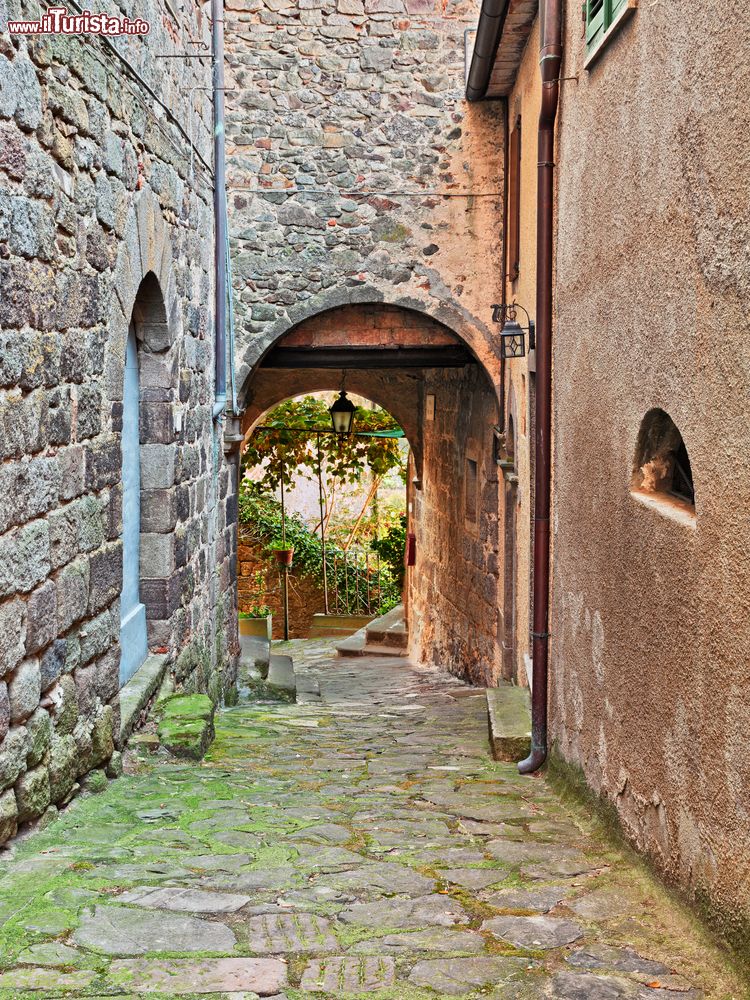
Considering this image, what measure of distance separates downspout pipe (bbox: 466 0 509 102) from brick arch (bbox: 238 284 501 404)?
→ 1555 mm

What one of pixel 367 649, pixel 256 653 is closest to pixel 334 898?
pixel 256 653

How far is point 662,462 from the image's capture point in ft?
12.1

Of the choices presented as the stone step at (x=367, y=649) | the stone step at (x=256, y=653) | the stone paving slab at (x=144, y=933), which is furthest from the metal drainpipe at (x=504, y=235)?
the stone step at (x=367, y=649)

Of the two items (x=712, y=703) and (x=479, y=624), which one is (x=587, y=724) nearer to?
(x=712, y=703)

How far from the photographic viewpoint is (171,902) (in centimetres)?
323

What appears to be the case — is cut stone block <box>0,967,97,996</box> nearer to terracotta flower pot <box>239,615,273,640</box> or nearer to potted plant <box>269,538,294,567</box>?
terracotta flower pot <box>239,615,273,640</box>

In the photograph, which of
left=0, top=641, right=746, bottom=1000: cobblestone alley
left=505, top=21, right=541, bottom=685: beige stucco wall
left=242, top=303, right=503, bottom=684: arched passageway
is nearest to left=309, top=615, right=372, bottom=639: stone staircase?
left=242, top=303, right=503, bottom=684: arched passageway

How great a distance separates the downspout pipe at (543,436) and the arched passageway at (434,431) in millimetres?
2980

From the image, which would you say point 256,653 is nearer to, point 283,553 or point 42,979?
point 283,553

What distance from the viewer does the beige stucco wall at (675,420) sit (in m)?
2.70

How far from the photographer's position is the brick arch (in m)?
8.55

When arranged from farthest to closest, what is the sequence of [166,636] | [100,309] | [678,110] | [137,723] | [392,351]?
[392,351], [166,636], [137,723], [100,309], [678,110]

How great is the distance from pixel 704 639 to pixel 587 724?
5.77ft

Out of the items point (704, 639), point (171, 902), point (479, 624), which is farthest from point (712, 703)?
point (479, 624)
